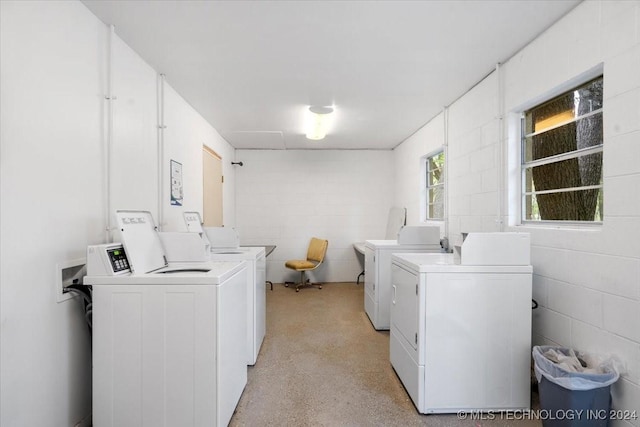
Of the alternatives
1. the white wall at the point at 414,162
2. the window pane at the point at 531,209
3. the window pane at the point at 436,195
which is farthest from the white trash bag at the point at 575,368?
the window pane at the point at 436,195

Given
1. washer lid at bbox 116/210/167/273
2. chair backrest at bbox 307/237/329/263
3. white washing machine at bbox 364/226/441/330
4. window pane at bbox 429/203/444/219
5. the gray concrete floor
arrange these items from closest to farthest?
washer lid at bbox 116/210/167/273 < the gray concrete floor < white washing machine at bbox 364/226/441/330 < window pane at bbox 429/203/444/219 < chair backrest at bbox 307/237/329/263

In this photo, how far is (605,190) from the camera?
1.74 m

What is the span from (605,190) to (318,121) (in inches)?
117

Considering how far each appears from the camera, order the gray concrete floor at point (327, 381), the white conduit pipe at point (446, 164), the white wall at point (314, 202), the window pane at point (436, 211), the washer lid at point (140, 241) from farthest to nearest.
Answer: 1. the white wall at point (314, 202)
2. the window pane at point (436, 211)
3. the white conduit pipe at point (446, 164)
4. the gray concrete floor at point (327, 381)
5. the washer lid at point (140, 241)

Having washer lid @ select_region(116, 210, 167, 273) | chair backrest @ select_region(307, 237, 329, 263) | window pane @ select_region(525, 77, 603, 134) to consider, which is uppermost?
window pane @ select_region(525, 77, 603, 134)

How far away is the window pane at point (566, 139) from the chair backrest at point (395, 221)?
103 inches

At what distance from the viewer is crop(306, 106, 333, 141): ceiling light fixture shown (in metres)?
3.71

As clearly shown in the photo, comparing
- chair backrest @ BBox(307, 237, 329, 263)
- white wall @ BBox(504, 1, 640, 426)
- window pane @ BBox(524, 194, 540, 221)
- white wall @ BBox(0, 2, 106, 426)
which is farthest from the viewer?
chair backrest @ BBox(307, 237, 329, 263)

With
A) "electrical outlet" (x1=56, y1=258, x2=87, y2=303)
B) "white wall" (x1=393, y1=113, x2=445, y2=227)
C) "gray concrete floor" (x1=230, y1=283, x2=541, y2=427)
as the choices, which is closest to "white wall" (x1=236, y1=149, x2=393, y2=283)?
"white wall" (x1=393, y1=113, x2=445, y2=227)

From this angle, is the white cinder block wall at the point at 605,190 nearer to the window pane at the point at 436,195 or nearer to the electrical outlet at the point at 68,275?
the window pane at the point at 436,195

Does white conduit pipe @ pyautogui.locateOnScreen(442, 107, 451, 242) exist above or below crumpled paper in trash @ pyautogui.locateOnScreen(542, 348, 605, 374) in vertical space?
above

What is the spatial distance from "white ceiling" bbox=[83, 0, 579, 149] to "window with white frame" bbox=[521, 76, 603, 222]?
0.51 meters

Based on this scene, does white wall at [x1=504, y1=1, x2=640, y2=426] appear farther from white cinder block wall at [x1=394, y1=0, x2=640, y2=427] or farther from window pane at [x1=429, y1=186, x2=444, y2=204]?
window pane at [x1=429, y1=186, x2=444, y2=204]

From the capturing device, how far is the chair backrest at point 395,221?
510cm
